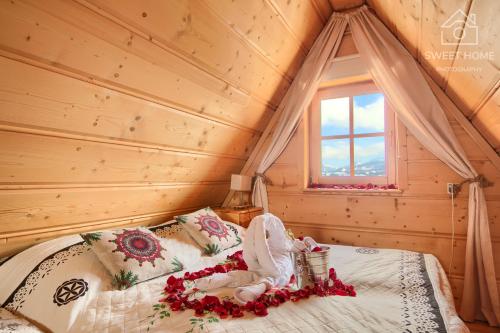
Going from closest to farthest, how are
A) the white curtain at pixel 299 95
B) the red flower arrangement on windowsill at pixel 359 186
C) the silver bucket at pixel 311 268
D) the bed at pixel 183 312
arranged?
1. the bed at pixel 183 312
2. the silver bucket at pixel 311 268
3. the red flower arrangement on windowsill at pixel 359 186
4. the white curtain at pixel 299 95

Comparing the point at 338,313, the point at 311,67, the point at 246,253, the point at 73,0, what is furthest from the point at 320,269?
the point at 311,67

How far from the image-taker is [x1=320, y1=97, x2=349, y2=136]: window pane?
9.85 feet

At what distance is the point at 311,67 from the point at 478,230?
6.44ft

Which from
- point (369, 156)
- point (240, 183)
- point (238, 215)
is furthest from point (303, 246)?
point (369, 156)

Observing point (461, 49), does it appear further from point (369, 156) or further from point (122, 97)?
point (122, 97)

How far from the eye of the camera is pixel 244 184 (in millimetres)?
3020

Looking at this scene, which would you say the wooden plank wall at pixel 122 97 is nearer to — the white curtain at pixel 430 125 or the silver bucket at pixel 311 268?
the white curtain at pixel 430 125

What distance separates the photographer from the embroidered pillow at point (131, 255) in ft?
5.34

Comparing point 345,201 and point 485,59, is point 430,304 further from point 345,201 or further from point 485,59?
point 345,201

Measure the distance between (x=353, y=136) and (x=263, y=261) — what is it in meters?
1.89

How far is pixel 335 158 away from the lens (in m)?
3.05

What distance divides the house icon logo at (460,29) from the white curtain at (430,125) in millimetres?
771

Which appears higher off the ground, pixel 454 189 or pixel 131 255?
pixel 454 189

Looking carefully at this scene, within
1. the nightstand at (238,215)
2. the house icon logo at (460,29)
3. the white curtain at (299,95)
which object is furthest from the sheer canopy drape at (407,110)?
the house icon logo at (460,29)
